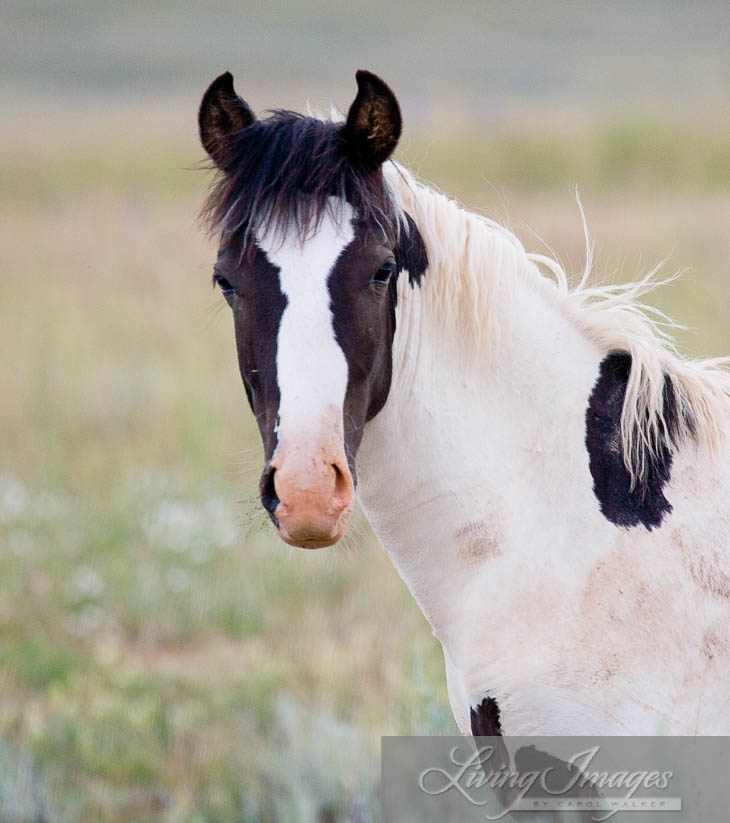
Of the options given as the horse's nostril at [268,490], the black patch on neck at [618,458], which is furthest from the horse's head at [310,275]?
the black patch on neck at [618,458]

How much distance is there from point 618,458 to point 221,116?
1.34 m

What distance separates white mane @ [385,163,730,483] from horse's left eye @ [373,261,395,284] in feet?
0.62

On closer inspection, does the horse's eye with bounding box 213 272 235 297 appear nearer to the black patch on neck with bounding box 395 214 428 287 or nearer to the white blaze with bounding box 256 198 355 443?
the white blaze with bounding box 256 198 355 443

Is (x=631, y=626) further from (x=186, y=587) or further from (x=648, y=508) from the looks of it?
(x=186, y=587)

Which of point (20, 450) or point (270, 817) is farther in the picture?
point (20, 450)

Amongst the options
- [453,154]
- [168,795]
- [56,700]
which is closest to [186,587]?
[56,700]

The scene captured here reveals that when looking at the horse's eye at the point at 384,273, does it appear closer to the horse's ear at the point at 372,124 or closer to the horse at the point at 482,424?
the horse at the point at 482,424

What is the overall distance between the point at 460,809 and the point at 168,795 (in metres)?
1.34

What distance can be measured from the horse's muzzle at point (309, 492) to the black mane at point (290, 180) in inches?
20.9

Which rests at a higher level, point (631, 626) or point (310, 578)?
point (310, 578)

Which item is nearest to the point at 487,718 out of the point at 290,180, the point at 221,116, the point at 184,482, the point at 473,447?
the point at 473,447

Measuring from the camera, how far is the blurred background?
418cm

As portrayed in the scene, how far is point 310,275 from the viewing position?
220 cm

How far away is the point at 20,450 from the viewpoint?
28.6 ft
